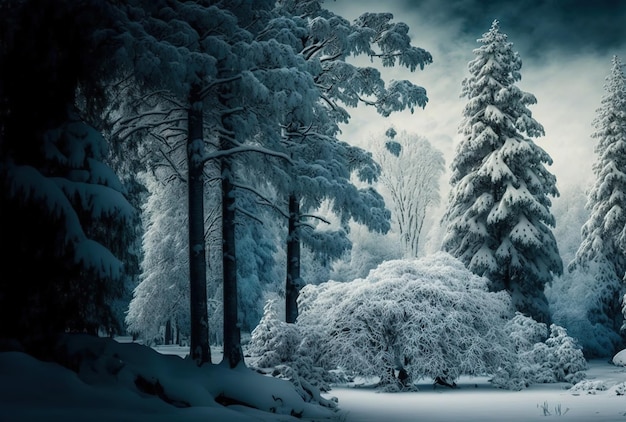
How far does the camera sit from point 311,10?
17.9 metres

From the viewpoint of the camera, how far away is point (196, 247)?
39.9 ft

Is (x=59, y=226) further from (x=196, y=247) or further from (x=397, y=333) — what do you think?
(x=397, y=333)

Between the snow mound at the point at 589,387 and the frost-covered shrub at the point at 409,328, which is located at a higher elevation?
the frost-covered shrub at the point at 409,328

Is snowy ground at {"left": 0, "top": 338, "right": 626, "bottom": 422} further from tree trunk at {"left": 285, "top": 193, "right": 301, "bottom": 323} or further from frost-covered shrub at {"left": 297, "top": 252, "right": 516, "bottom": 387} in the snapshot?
tree trunk at {"left": 285, "top": 193, "right": 301, "bottom": 323}

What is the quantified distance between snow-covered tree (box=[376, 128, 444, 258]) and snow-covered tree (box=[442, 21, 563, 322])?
1556cm

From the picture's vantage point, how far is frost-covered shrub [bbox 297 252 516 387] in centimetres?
1534

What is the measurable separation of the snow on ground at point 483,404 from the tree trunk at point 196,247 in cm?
319

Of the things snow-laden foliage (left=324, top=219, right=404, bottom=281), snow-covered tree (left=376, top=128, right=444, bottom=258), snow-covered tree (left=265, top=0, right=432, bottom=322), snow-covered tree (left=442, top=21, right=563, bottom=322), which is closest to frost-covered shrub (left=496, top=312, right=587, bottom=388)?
snow-covered tree (left=442, top=21, right=563, bottom=322)

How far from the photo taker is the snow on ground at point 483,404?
35.0 feet

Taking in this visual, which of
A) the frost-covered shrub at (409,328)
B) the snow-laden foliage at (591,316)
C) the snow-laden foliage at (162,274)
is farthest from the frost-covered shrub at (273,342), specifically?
the snow-laden foliage at (591,316)

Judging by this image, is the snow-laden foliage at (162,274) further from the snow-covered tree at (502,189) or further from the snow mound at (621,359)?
the snow mound at (621,359)

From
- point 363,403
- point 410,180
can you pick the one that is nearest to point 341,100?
point 363,403

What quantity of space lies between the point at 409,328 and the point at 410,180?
2675 cm

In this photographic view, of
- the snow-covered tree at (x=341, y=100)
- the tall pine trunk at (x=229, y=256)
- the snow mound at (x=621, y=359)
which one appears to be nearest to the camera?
the tall pine trunk at (x=229, y=256)
